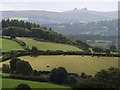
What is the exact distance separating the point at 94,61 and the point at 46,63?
9763 millimetres

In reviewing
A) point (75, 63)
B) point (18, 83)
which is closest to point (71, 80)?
point (18, 83)

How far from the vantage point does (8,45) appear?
8225cm

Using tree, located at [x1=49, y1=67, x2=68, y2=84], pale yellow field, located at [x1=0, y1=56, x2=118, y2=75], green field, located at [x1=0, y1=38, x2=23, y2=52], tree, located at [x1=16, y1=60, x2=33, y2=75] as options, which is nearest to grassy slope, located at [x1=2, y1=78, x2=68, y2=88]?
tree, located at [x1=49, y1=67, x2=68, y2=84]

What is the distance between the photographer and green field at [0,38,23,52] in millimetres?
77775

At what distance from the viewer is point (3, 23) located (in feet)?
406

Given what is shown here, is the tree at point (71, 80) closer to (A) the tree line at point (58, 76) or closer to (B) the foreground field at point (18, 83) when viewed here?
(A) the tree line at point (58, 76)

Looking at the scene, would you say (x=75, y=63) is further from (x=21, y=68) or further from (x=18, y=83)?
(x=18, y=83)

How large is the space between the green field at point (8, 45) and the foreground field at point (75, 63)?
9.78 metres

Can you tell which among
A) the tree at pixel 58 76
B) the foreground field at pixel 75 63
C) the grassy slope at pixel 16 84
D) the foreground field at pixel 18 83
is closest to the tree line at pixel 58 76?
the tree at pixel 58 76

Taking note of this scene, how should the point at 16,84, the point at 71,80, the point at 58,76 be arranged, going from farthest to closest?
the point at 58,76 < the point at 71,80 < the point at 16,84

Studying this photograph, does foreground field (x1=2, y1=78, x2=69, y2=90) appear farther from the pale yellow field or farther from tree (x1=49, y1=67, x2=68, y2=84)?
the pale yellow field

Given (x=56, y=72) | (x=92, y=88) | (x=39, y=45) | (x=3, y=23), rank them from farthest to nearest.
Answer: (x=3, y=23), (x=39, y=45), (x=56, y=72), (x=92, y=88)

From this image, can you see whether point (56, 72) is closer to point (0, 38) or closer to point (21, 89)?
point (21, 89)

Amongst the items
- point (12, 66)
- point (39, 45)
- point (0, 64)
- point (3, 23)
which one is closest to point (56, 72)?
point (12, 66)
